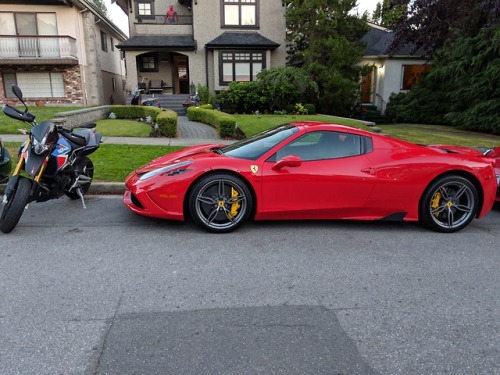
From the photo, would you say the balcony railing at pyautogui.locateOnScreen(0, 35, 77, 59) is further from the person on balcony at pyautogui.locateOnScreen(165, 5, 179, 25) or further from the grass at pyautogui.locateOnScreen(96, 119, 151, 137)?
the grass at pyautogui.locateOnScreen(96, 119, 151, 137)

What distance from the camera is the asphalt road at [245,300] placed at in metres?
2.44

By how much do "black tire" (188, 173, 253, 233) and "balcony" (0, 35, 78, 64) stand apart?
1889 centimetres

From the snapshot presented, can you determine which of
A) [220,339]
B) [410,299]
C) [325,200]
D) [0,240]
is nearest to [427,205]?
[325,200]

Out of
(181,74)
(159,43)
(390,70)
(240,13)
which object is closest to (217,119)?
(159,43)

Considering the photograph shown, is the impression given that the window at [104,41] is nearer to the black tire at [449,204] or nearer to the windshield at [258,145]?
the windshield at [258,145]

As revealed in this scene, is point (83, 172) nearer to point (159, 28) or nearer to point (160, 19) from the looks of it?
point (159, 28)

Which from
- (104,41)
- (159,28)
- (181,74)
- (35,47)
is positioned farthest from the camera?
(181,74)

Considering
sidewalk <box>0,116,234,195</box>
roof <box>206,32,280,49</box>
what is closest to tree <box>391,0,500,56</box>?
roof <box>206,32,280,49</box>

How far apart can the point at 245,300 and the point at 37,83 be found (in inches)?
875

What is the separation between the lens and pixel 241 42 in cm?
2095

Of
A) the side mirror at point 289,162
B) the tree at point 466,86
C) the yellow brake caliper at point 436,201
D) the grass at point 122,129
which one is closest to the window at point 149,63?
the grass at point 122,129

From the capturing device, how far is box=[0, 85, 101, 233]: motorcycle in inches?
172

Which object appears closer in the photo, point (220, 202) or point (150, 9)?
point (220, 202)

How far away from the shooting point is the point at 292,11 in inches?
712
